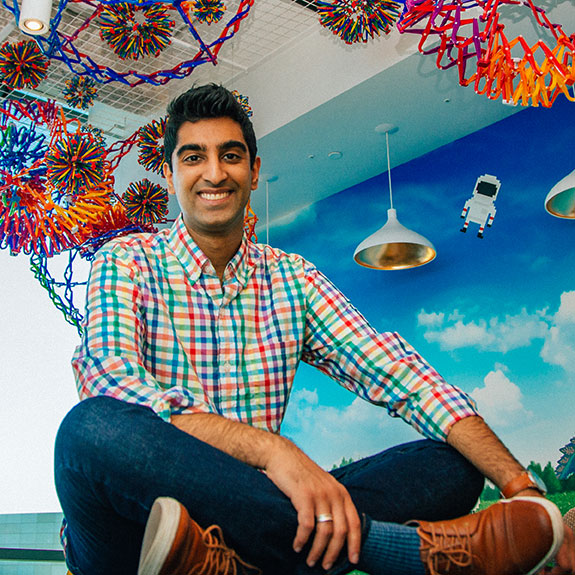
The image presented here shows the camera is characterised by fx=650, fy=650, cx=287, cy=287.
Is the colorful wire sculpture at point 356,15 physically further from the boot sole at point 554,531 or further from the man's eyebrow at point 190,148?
the boot sole at point 554,531

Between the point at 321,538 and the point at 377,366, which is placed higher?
the point at 377,366

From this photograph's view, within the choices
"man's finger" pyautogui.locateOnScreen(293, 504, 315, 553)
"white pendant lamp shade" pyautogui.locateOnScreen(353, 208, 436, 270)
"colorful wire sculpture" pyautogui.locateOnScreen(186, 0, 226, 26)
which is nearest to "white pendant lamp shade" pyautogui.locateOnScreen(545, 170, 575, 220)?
"white pendant lamp shade" pyautogui.locateOnScreen(353, 208, 436, 270)

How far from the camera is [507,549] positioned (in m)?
0.82

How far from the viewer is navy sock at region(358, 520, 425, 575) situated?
2.73 feet

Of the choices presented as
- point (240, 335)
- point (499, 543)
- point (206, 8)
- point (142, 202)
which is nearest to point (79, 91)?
point (142, 202)

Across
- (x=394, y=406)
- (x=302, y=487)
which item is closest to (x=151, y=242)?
(x=394, y=406)

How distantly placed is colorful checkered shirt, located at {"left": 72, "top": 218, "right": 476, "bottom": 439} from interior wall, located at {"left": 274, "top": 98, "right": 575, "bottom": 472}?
274cm

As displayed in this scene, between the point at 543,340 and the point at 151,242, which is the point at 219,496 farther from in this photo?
the point at 543,340

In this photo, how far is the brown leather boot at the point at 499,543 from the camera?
0.82 meters

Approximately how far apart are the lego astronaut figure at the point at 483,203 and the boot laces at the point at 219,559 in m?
3.61

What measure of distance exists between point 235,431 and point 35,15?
78.4 inches

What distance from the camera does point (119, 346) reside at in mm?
A: 1052

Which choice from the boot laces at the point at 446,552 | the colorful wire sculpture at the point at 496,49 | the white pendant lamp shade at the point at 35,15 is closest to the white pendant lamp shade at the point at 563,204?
the colorful wire sculpture at the point at 496,49

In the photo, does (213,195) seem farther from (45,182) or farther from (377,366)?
(45,182)
